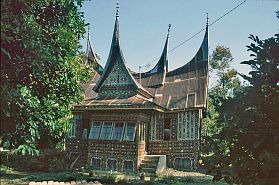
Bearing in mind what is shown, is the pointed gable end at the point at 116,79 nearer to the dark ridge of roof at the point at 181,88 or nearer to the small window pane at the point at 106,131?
the dark ridge of roof at the point at 181,88

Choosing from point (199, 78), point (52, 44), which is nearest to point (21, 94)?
point (52, 44)

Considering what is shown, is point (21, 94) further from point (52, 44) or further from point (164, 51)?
point (164, 51)

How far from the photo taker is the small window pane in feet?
60.0

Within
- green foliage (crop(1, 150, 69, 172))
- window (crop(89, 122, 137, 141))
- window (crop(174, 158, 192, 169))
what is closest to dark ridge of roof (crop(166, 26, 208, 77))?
window (crop(89, 122, 137, 141))

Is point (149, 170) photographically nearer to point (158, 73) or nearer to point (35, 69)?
point (158, 73)

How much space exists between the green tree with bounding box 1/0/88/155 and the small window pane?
11598 mm

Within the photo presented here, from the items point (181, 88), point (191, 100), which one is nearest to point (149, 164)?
point (191, 100)

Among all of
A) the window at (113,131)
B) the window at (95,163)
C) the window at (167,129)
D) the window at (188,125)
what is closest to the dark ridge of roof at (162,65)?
the window at (167,129)

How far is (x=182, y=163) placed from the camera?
740 inches

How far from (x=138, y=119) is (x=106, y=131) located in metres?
2.19

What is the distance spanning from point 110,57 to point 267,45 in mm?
16361

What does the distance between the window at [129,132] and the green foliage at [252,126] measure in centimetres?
1325

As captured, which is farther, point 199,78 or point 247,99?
point 199,78

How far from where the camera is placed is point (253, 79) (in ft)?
14.1
